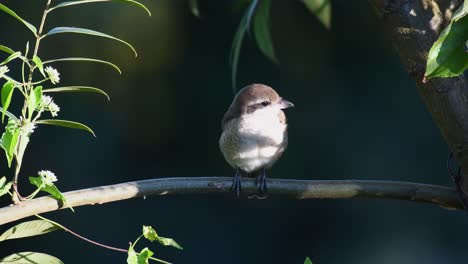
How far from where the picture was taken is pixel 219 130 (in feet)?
14.9

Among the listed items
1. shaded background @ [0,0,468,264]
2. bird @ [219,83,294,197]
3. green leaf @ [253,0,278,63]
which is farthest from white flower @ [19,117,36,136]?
shaded background @ [0,0,468,264]

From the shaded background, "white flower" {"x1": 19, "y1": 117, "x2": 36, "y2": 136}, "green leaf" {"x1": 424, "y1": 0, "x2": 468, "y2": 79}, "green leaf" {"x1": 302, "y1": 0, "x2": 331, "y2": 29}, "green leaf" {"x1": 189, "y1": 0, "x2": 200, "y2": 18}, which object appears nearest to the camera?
"green leaf" {"x1": 424, "y1": 0, "x2": 468, "y2": 79}

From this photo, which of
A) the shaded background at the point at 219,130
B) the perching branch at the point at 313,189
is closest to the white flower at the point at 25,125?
the perching branch at the point at 313,189

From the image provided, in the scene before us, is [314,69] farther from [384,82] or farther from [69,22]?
[69,22]

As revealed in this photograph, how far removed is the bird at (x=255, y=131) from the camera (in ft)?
10.3

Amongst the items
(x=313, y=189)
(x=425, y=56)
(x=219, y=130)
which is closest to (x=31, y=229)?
(x=313, y=189)

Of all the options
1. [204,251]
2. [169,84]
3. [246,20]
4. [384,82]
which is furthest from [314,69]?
[246,20]

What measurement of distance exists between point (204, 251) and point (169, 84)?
41.2 inches

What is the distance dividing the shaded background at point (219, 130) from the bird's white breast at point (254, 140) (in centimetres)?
127

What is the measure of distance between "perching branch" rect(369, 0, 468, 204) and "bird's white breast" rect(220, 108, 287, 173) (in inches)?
62.9

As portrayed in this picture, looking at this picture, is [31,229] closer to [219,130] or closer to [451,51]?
[451,51]

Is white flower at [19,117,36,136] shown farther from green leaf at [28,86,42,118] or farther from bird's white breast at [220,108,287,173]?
bird's white breast at [220,108,287,173]

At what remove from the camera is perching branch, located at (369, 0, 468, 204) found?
1508mm

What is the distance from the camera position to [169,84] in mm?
4594
